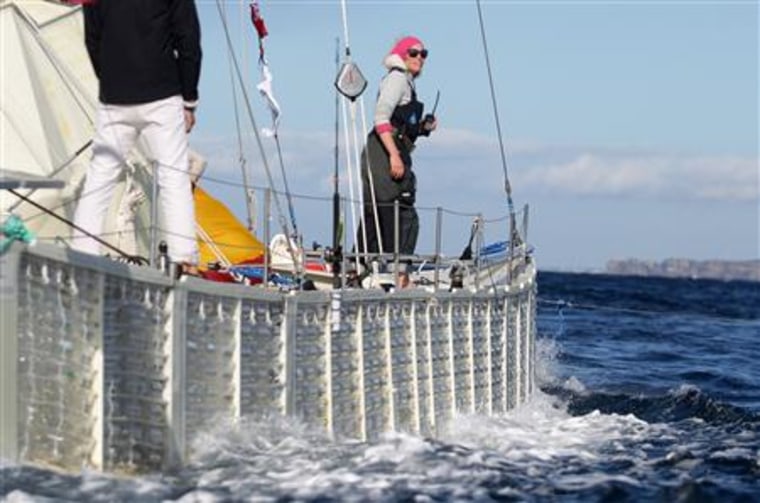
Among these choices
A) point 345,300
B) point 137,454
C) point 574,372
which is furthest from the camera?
point 574,372

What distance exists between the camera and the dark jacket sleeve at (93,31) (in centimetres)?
1122

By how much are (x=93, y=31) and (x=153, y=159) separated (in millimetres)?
992

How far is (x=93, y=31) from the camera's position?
37.0 ft

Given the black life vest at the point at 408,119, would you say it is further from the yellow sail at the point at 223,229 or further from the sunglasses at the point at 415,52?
the yellow sail at the point at 223,229

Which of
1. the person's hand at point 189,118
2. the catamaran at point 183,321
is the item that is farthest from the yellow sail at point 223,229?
the person's hand at point 189,118

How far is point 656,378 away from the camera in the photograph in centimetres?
2302

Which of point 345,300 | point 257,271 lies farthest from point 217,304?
point 257,271

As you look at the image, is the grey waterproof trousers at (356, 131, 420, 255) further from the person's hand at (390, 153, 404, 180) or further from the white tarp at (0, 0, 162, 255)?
the white tarp at (0, 0, 162, 255)

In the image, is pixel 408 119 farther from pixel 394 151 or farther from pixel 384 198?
pixel 384 198

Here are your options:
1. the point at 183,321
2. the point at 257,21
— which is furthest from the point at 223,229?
the point at 183,321

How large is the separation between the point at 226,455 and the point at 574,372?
13.0 m

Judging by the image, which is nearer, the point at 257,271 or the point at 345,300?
the point at 345,300

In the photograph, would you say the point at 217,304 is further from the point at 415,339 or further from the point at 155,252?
the point at 415,339

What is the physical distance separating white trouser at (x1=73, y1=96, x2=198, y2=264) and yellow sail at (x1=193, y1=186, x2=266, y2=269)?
4.53 meters
